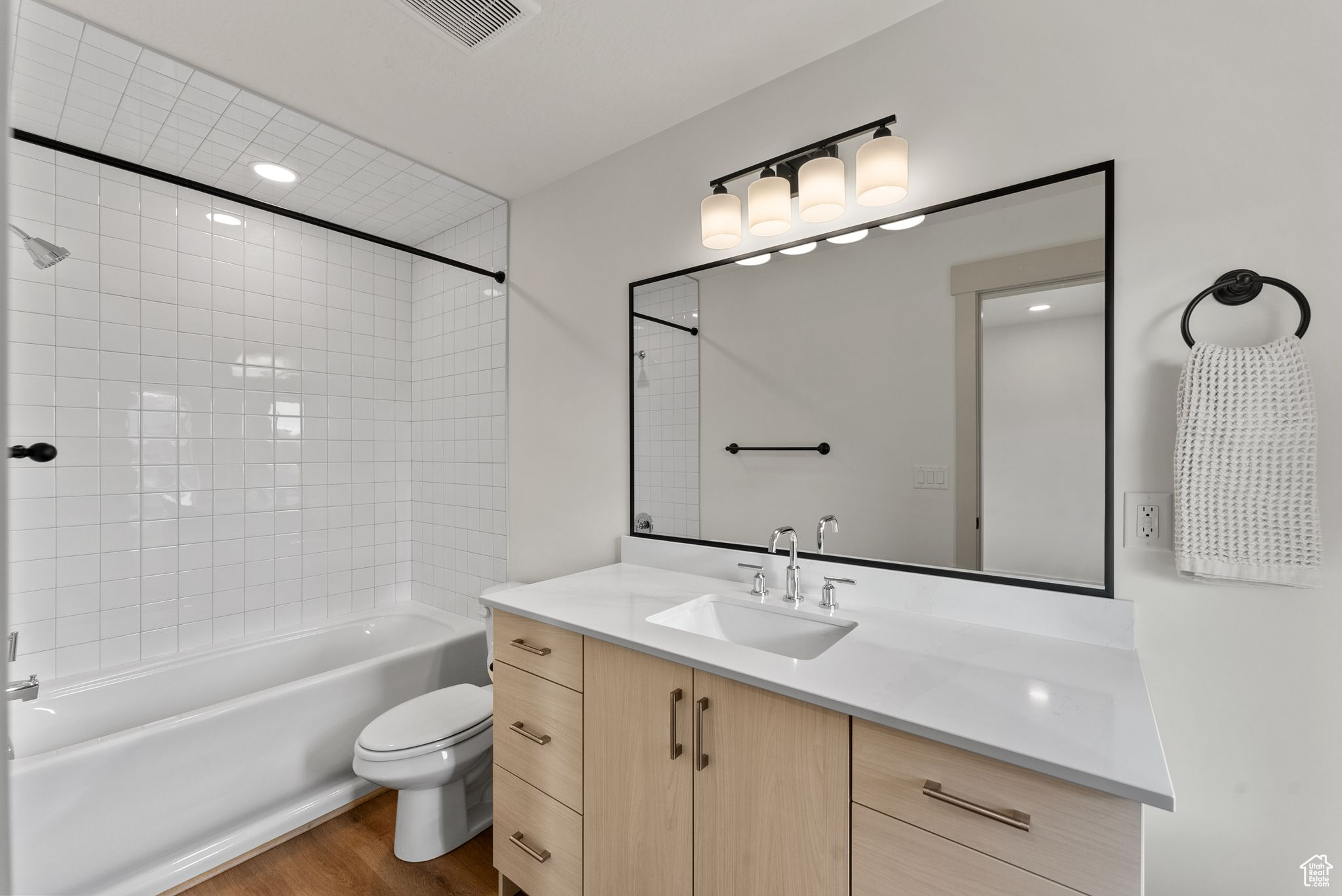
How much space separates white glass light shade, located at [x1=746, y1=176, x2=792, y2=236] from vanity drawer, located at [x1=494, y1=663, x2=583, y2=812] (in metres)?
1.36

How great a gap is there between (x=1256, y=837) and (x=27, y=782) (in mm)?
2806

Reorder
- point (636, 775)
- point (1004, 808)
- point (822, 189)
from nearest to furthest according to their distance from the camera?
point (1004, 808) < point (636, 775) < point (822, 189)

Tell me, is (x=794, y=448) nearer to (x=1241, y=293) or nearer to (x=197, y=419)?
(x=1241, y=293)

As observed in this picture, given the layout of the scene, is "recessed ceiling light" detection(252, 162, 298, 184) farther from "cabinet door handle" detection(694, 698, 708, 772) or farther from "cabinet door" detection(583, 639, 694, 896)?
"cabinet door handle" detection(694, 698, 708, 772)

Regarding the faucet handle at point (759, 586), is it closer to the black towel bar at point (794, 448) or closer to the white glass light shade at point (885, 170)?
the black towel bar at point (794, 448)

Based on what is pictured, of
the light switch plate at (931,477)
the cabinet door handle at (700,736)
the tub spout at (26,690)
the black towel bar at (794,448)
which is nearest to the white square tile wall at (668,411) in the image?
the black towel bar at (794,448)

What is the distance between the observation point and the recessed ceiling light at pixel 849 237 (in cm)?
159

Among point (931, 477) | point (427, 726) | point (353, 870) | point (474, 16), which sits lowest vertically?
point (353, 870)

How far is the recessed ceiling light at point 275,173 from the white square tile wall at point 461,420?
0.72 metres

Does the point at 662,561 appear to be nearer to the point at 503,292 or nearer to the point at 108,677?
the point at 503,292

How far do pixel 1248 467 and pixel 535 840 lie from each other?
70.0 inches

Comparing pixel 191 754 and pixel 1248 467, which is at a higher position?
pixel 1248 467

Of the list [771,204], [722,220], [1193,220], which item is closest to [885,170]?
[771,204]

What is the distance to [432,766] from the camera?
1793mm
